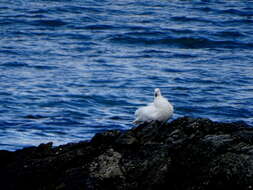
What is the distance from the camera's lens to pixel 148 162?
7766 mm

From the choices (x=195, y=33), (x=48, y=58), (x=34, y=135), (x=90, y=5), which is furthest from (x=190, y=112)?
(x=90, y=5)

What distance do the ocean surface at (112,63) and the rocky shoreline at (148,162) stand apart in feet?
11.4

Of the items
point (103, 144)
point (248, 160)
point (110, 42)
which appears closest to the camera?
point (248, 160)

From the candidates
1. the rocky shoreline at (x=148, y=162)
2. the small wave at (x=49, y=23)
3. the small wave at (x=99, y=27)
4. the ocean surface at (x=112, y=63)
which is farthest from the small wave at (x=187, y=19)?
the rocky shoreline at (x=148, y=162)

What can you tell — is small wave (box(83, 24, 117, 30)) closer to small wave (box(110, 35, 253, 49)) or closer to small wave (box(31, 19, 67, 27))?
small wave (box(31, 19, 67, 27))

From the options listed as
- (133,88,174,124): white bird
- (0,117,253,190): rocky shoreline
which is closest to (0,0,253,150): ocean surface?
(133,88,174,124): white bird

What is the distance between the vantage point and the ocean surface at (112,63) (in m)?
14.2

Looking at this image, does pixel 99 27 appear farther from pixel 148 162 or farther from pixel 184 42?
pixel 148 162

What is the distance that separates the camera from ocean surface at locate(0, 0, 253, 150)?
14.2 m

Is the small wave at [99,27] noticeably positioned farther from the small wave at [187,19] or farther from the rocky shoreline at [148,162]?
the rocky shoreline at [148,162]

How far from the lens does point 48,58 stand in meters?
19.6

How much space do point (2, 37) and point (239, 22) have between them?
28.1 feet

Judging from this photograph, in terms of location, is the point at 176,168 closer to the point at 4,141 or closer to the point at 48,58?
the point at 4,141

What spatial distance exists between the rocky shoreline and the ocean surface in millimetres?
3477
